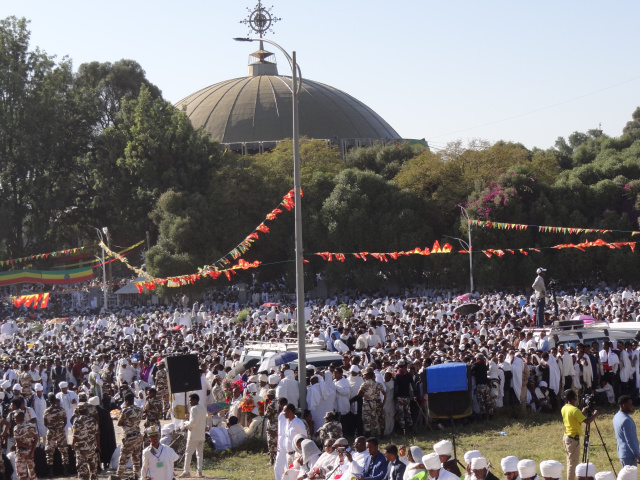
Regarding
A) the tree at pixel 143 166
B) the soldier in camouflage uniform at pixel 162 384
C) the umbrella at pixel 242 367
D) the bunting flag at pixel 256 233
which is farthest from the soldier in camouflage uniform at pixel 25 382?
the tree at pixel 143 166

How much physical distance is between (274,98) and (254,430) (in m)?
64.6

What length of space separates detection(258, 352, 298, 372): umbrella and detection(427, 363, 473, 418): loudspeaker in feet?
20.5

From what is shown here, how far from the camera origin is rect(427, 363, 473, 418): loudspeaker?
12.3 m

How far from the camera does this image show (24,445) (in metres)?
13.4

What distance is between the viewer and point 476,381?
16.7 metres

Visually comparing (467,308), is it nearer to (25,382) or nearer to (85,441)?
(25,382)

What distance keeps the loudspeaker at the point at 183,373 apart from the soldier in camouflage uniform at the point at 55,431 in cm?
171

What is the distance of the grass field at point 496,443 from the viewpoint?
1361 centimetres

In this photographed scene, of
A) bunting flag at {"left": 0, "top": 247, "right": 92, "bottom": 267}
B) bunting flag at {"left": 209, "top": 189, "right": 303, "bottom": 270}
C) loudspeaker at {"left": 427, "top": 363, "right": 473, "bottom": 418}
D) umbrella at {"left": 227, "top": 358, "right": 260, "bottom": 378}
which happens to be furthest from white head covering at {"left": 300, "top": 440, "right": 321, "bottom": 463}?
bunting flag at {"left": 0, "top": 247, "right": 92, "bottom": 267}

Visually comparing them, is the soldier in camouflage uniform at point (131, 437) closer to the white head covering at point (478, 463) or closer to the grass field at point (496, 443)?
the grass field at point (496, 443)

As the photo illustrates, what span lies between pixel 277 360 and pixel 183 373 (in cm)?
399

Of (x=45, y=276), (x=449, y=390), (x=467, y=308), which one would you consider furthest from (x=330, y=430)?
(x=45, y=276)

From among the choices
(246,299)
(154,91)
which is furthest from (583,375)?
(154,91)

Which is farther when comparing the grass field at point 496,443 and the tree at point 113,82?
the tree at point 113,82
